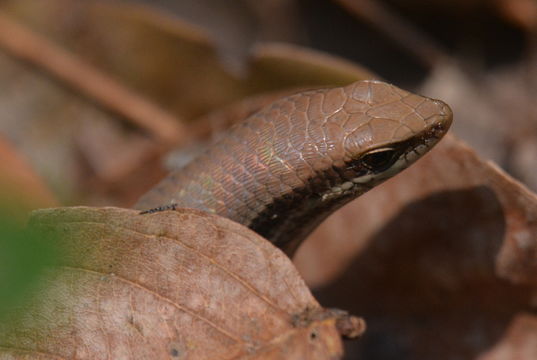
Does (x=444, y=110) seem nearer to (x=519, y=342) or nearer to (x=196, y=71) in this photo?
(x=519, y=342)

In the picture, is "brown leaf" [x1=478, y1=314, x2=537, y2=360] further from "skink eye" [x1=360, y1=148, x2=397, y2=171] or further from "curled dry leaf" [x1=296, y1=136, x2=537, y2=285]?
"skink eye" [x1=360, y1=148, x2=397, y2=171]

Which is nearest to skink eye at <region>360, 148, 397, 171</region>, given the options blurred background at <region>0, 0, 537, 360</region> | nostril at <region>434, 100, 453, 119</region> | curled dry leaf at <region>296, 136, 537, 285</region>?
nostril at <region>434, 100, 453, 119</region>

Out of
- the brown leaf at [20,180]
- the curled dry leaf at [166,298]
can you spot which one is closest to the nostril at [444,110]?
the curled dry leaf at [166,298]

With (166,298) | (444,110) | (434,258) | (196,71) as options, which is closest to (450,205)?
(434,258)

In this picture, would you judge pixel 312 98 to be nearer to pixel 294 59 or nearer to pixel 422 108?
Answer: pixel 422 108

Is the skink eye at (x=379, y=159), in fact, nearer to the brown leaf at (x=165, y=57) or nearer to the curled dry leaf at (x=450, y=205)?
the curled dry leaf at (x=450, y=205)

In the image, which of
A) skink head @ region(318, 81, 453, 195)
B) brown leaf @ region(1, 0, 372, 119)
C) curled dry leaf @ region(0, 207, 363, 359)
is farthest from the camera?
brown leaf @ region(1, 0, 372, 119)
